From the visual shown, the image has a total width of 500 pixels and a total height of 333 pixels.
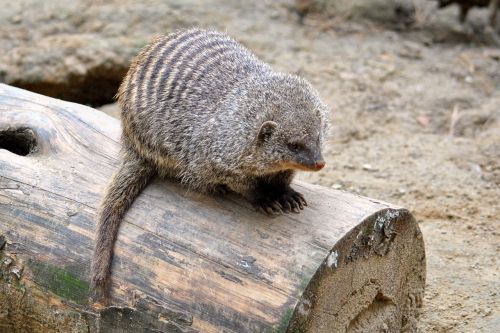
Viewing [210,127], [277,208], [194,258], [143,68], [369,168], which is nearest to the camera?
[194,258]

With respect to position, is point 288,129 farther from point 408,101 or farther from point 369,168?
point 408,101

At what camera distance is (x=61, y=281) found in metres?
2.32

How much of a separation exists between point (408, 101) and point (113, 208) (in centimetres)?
280

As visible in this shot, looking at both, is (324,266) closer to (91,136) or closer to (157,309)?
(157,309)

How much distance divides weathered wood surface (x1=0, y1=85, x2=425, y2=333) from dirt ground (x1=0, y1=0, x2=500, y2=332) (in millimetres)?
673

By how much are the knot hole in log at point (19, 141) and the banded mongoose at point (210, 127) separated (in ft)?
1.23

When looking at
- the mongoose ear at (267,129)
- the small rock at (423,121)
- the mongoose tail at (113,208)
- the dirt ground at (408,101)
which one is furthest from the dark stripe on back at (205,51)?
the small rock at (423,121)

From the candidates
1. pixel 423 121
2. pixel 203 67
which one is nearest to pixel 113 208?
pixel 203 67

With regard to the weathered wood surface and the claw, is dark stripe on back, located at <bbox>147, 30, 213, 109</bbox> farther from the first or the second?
the claw

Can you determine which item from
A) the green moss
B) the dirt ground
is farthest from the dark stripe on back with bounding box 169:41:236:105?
the dirt ground

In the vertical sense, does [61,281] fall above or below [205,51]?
below

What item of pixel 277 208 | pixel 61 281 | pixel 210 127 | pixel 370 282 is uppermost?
pixel 210 127

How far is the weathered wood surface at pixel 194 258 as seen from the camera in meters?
2.08

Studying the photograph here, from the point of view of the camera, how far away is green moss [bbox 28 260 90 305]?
90.0 inches
